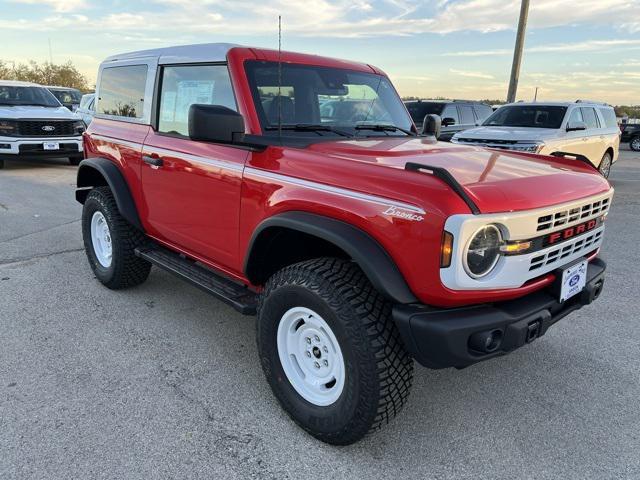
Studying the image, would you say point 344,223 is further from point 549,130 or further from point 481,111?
point 481,111

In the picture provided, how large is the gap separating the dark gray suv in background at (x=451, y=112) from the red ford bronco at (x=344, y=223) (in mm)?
8930

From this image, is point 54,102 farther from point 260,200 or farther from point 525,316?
point 525,316

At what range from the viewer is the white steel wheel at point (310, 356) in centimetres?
253

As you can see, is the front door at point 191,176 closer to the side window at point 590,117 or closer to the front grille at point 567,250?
the front grille at point 567,250

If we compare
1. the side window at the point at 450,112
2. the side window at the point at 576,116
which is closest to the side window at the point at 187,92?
the side window at the point at 576,116

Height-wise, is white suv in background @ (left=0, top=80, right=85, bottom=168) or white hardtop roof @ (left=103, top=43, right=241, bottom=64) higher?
white hardtop roof @ (left=103, top=43, right=241, bottom=64)

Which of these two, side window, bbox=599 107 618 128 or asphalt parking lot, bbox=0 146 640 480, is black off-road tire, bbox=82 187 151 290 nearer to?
asphalt parking lot, bbox=0 146 640 480

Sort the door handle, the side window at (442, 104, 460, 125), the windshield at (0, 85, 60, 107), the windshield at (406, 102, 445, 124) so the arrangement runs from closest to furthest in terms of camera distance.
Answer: the door handle
the windshield at (0, 85, 60, 107)
the windshield at (406, 102, 445, 124)
the side window at (442, 104, 460, 125)

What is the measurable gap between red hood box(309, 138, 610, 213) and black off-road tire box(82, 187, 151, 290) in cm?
202

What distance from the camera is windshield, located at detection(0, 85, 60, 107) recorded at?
11648 millimetres

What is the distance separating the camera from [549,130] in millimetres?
9430

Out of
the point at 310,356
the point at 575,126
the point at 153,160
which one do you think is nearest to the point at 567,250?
the point at 310,356

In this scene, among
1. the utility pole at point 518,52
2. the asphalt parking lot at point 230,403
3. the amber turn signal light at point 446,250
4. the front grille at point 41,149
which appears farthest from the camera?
the utility pole at point 518,52

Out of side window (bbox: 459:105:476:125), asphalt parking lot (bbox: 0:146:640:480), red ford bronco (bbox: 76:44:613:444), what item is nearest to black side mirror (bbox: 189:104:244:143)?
red ford bronco (bbox: 76:44:613:444)
